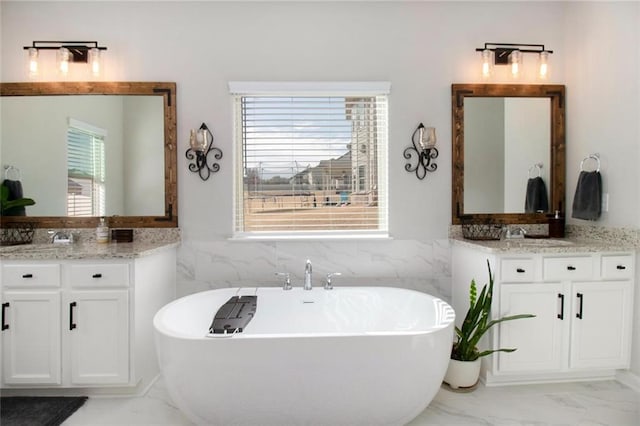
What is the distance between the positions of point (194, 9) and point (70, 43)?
95cm

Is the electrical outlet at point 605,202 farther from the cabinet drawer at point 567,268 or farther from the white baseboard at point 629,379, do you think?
the white baseboard at point 629,379

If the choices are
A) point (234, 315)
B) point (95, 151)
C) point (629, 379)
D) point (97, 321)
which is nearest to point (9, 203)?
point (95, 151)

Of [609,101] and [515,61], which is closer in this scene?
[609,101]

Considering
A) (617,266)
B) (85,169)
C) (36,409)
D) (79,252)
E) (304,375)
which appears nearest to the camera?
(304,375)

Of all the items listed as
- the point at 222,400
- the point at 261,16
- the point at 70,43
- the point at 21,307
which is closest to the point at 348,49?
the point at 261,16

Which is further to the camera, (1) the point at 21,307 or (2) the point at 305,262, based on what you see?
(2) the point at 305,262

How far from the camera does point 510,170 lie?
110 inches

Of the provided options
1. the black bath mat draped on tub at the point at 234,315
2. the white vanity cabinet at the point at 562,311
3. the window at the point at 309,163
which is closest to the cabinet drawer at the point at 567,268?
the white vanity cabinet at the point at 562,311

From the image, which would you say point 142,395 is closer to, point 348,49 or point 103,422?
point 103,422

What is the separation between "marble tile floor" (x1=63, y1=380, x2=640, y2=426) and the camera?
1959mm

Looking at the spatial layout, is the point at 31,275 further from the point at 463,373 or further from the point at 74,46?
the point at 463,373

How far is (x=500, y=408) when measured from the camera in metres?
2.07

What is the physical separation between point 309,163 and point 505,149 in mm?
1546

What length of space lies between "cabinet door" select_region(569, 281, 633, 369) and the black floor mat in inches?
121
